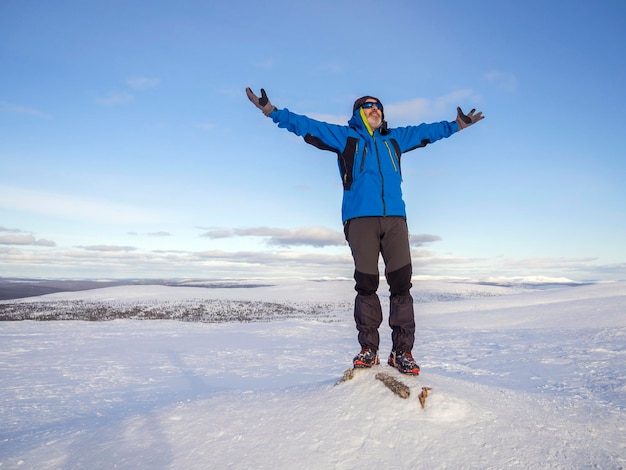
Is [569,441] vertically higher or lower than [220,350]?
higher

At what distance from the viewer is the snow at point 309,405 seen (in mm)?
2727

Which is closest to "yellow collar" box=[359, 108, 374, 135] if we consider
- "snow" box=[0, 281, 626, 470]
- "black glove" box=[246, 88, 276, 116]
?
"black glove" box=[246, 88, 276, 116]

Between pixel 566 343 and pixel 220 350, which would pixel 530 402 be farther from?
pixel 220 350

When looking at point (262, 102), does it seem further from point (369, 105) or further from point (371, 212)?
point (371, 212)

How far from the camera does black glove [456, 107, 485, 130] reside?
459 cm

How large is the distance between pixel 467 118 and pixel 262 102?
7.46 ft

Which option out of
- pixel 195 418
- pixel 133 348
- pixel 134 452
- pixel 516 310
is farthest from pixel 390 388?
pixel 516 310

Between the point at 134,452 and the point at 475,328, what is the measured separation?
11.2 m

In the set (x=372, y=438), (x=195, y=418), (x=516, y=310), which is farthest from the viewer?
(x=516, y=310)

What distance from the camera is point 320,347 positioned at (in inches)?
373

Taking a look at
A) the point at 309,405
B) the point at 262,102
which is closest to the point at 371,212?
the point at 262,102

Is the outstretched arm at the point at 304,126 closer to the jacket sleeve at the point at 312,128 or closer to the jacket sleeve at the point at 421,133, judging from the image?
the jacket sleeve at the point at 312,128

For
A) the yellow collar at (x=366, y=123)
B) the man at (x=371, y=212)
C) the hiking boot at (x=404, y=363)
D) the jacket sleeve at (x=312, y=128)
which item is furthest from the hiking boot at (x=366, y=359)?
the yellow collar at (x=366, y=123)

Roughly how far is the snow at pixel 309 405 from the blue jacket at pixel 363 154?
1579 mm
